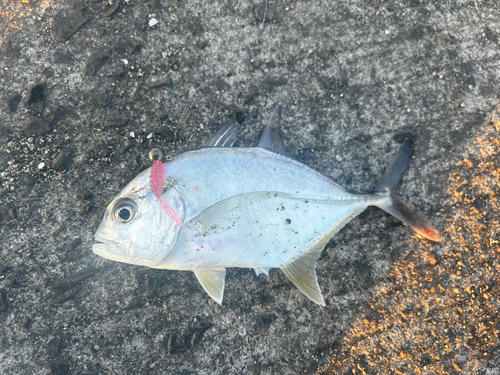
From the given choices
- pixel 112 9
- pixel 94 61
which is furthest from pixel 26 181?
pixel 112 9

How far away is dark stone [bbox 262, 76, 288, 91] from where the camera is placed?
2.22 metres

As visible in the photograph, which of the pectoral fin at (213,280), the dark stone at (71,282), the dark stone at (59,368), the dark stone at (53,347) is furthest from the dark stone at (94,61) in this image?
the dark stone at (59,368)

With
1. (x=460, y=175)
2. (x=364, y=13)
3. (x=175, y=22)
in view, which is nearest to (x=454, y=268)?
(x=460, y=175)

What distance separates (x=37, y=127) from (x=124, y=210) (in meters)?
1.01

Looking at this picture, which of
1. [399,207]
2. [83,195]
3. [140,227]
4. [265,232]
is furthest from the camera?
[83,195]

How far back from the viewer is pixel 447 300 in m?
2.15

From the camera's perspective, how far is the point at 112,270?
2168 mm

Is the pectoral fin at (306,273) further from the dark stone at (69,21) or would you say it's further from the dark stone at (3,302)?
the dark stone at (69,21)

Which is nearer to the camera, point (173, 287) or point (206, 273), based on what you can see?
point (206, 273)

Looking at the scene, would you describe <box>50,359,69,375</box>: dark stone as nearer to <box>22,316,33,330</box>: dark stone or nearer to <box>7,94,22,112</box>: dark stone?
<box>22,316,33,330</box>: dark stone

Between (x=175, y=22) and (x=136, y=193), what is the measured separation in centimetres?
130

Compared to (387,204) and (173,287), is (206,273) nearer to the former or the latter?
(173,287)

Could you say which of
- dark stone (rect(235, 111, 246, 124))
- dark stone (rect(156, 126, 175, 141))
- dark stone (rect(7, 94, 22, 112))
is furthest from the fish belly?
dark stone (rect(7, 94, 22, 112))

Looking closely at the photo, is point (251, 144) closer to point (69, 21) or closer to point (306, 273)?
point (306, 273)
